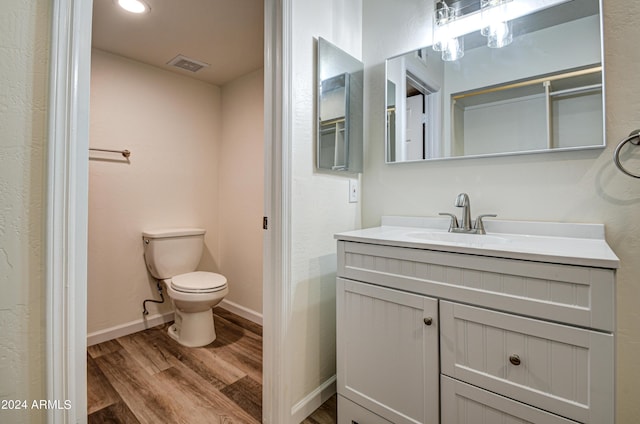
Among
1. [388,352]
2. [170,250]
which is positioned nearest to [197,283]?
[170,250]

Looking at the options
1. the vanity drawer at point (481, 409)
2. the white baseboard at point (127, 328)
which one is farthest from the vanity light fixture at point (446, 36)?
the white baseboard at point (127, 328)

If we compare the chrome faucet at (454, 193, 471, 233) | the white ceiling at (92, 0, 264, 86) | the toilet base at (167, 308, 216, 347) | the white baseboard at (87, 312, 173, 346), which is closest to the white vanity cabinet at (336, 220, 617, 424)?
the chrome faucet at (454, 193, 471, 233)

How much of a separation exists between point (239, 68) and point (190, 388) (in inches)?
91.7

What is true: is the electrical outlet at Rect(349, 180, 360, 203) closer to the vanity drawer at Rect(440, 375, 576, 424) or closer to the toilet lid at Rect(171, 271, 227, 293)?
the vanity drawer at Rect(440, 375, 576, 424)

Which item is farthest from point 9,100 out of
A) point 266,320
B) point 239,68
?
point 239,68

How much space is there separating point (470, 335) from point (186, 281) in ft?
6.08

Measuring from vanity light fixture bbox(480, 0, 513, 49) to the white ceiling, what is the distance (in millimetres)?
1177

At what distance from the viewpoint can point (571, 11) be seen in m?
1.21

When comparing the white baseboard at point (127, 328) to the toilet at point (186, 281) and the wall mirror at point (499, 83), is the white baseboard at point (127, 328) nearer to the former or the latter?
the toilet at point (186, 281)

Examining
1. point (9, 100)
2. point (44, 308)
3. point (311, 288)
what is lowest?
point (311, 288)

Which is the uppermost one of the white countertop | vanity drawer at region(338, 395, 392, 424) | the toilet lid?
the white countertop

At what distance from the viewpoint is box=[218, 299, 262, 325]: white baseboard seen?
2.58m

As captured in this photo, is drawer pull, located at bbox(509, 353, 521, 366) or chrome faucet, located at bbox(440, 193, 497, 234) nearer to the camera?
drawer pull, located at bbox(509, 353, 521, 366)

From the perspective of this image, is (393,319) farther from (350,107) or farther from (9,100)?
(9,100)
